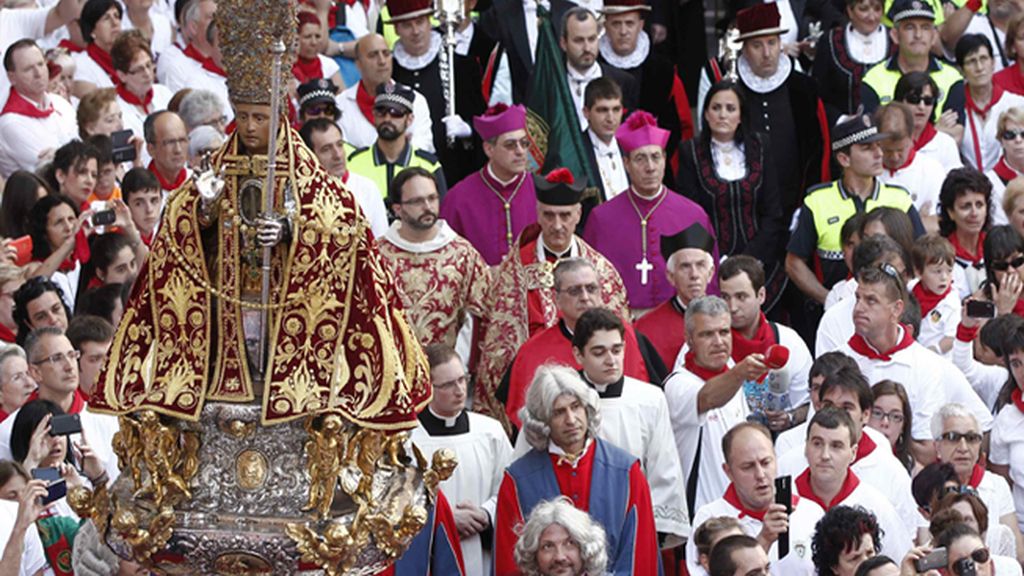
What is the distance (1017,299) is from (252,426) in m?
6.34

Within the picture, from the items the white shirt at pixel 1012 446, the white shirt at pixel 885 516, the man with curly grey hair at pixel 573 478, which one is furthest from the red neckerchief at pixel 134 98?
the white shirt at pixel 885 516

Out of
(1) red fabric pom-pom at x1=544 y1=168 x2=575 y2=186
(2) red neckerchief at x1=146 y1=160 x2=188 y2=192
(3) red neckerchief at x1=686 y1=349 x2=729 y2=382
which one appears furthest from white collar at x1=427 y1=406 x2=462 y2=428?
(2) red neckerchief at x1=146 y1=160 x2=188 y2=192

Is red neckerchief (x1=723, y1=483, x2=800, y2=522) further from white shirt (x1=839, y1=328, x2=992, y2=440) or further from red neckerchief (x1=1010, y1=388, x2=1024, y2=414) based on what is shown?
red neckerchief (x1=1010, y1=388, x2=1024, y2=414)

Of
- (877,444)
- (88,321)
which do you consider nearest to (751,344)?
(877,444)

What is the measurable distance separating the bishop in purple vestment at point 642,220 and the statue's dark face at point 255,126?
542 centimetres

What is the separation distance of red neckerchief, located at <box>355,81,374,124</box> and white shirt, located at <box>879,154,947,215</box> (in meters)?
3.07

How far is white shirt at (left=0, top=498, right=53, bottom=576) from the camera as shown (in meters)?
9.72

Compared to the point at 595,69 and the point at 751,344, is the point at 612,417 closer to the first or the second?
the point at 751,344

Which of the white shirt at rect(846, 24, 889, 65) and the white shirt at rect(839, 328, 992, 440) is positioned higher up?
the white shirt at rect(846, 24, 889, 65)

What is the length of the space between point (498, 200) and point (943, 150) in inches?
130

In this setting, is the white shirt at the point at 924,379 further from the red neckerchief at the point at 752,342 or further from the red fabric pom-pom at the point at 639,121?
the red fabric pom-pom at the point at 639,121

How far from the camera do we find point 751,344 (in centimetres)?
1227

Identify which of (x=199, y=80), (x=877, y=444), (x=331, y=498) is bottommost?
(x=877, y=444)

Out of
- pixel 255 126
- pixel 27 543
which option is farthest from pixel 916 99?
pixel 255 126
